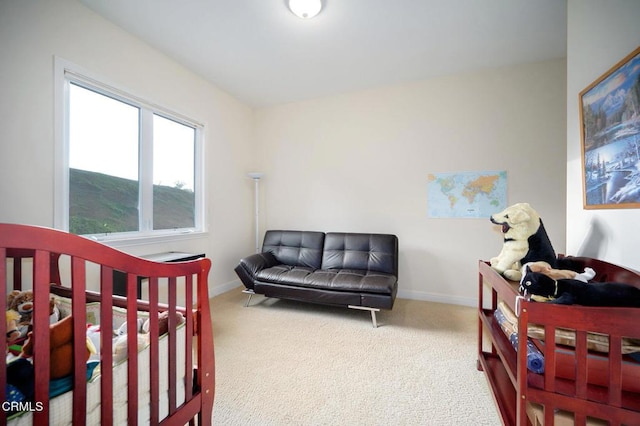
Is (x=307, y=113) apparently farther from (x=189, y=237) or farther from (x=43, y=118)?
(x=43, y=118)

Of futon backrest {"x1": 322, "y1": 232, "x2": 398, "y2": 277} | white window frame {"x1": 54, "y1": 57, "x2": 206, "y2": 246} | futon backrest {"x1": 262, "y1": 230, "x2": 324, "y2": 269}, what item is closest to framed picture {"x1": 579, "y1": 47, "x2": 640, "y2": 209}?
futon backrest {"x1": 322, "y1": 232, "x2": 398, "y2": 277}

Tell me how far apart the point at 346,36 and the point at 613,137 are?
6.70 feet

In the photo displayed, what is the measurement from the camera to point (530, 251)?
1.36 m

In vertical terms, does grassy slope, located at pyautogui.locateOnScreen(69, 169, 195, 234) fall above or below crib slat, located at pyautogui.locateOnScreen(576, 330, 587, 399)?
above

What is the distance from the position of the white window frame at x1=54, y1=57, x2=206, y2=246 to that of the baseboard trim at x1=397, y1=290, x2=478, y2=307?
8.78ft

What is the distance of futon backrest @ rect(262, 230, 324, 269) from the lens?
3.15 m

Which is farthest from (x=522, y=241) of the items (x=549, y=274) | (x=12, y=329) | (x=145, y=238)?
(x=145, y=238)

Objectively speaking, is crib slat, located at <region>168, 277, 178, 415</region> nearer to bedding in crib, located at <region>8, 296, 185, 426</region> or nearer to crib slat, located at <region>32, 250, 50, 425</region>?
bedding in crib, located at <region>8, 296, 185, 426</region>

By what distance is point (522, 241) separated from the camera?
4.51ft

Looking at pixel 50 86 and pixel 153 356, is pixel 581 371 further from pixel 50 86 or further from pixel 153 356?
pixel 50 86

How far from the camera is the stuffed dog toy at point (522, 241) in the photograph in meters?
1.33

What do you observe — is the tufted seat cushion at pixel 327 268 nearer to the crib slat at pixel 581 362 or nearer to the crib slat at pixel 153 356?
the crib slat at pixel 581 362

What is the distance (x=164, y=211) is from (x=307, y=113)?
2.29 meters

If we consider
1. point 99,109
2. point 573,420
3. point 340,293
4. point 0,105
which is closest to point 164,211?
point 99,109
